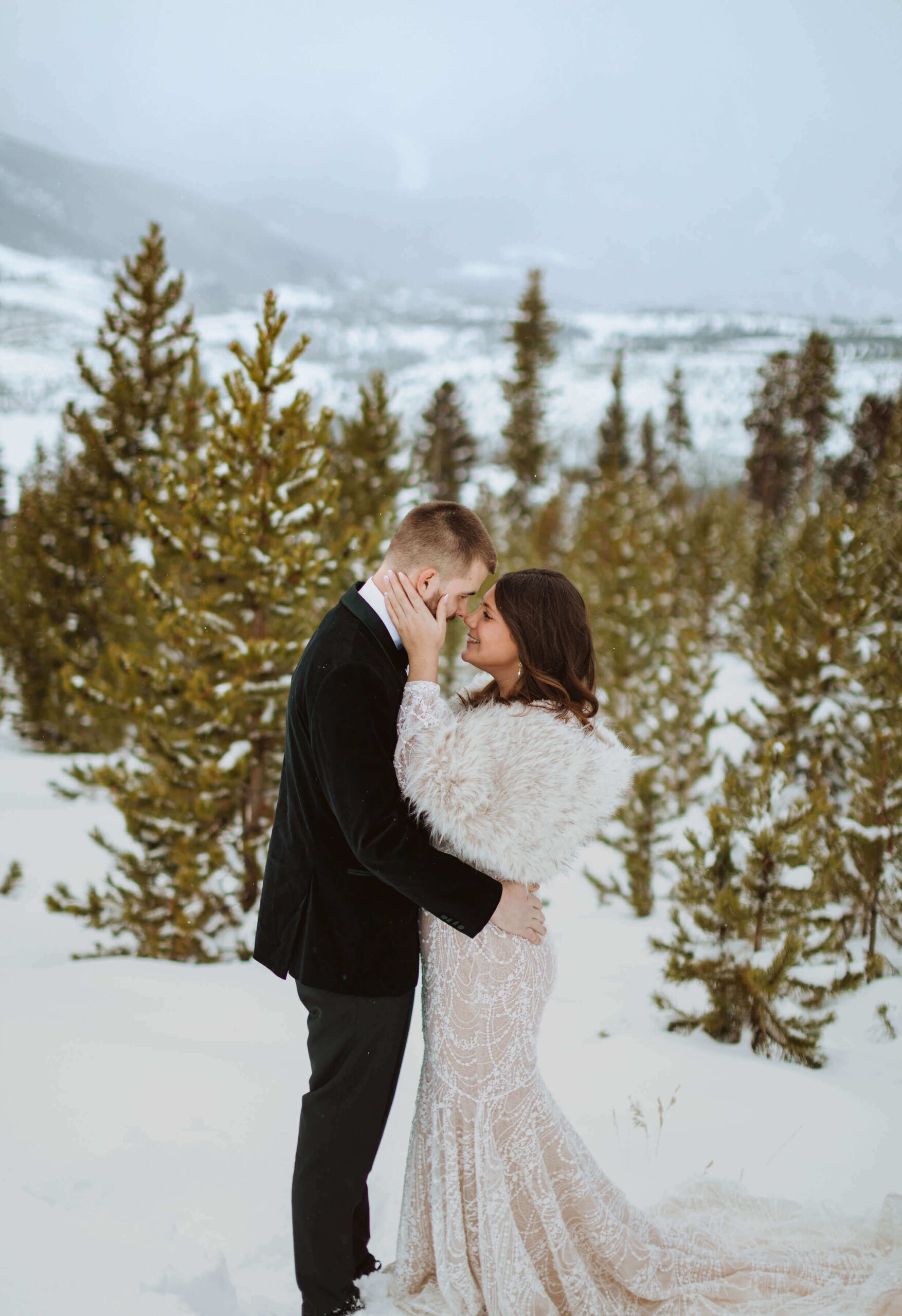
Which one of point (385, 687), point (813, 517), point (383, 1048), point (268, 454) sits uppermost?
point (813, 517)

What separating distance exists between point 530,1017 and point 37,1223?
7.62ft

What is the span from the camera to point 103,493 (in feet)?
56.7

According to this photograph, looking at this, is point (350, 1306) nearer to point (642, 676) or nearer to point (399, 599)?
point (399, 599)

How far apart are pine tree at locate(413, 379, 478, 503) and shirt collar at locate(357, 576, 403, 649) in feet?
106

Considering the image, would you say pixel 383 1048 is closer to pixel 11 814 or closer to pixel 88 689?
pixel 88 689

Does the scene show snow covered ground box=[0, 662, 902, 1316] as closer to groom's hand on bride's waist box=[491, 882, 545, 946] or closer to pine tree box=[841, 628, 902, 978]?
pine tree box=[841, 628, 902, 978]

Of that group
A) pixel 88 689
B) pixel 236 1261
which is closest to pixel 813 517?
pixel 88 689

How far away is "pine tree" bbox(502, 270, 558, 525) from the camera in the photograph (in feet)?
149

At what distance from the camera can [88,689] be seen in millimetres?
10609

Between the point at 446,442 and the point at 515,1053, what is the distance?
35.1m

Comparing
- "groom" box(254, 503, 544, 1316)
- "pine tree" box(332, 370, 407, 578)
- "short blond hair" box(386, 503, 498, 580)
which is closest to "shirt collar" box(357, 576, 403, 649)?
"groom" box(254, 503, 544, 1316)

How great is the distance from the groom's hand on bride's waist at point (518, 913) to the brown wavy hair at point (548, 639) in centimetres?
66

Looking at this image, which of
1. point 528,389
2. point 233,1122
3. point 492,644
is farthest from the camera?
point 528,389

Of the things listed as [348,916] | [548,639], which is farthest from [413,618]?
[348,916]
